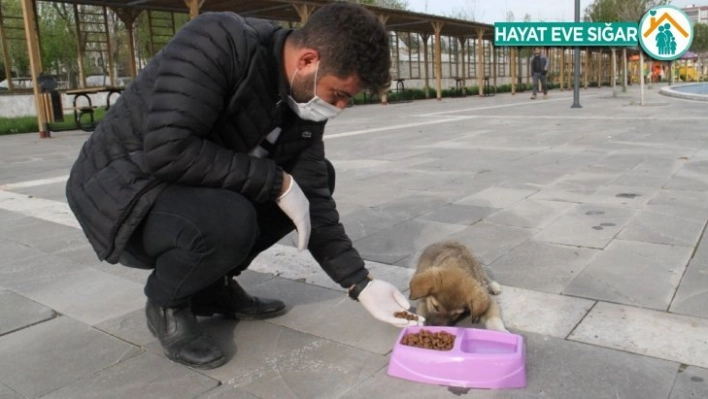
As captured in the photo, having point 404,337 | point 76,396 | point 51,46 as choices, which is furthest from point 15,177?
point 51,46

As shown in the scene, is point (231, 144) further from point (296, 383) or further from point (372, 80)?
point (296, 383)

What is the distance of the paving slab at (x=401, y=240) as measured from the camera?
3.89 m

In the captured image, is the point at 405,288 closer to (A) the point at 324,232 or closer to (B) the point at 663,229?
(A) the point at 324,232

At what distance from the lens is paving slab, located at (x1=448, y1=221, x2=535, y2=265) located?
3.78 metres

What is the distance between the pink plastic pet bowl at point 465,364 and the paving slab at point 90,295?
1.58 meters

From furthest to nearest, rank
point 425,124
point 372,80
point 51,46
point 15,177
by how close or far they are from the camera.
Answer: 1. point 51,46
2. point 425,124
3. point 15,177
4. point 372,80

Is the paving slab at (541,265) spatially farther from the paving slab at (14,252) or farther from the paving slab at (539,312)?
the paving slab at (14,252)

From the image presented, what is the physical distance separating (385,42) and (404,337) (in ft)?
3.76

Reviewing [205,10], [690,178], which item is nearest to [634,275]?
[690,178]

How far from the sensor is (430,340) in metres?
2.31

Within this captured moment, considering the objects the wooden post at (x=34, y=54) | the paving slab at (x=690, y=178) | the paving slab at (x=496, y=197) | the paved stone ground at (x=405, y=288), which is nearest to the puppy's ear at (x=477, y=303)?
the paved stone ground at (x=405, y=288)

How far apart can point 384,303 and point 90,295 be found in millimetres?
1791

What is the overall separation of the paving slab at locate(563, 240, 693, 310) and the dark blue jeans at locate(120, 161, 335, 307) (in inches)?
69.0

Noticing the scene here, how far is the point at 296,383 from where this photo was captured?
89.4 inches
